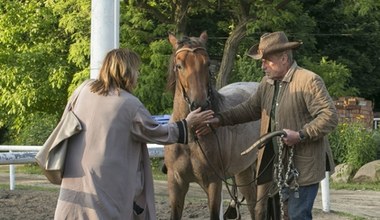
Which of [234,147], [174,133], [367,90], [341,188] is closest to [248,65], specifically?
[341,188]

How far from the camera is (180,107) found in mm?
7332

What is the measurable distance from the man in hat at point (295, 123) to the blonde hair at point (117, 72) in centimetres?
131

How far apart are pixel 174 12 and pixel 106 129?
21.3m

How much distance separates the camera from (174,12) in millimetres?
26453

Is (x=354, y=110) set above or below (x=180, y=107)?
below

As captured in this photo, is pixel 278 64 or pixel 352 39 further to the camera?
pixel 352 39

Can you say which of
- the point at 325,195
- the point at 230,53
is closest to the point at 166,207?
the point at 325,195

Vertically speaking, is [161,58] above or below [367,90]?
above

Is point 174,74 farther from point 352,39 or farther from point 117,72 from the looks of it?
point 352,39

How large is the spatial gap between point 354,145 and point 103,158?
49.6 ft

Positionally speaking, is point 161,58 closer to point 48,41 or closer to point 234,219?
point 48,41

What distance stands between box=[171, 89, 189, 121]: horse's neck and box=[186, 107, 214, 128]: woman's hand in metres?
0.48

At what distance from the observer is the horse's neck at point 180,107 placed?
7.26m

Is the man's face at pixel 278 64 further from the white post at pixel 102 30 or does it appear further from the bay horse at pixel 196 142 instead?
the white post at pixel 102 30
